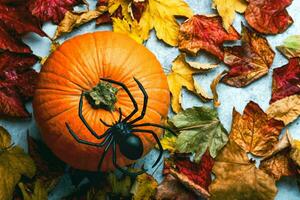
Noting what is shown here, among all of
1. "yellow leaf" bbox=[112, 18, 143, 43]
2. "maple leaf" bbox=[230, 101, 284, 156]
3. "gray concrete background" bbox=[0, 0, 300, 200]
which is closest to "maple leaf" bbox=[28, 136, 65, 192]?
"gray concrete background" bbox=[0, 0, 300, 200]

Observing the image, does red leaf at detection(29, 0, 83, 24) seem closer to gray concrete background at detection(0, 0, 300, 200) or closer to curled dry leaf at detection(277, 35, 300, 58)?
gray concrete background at detection(0, 0, 300, 200)

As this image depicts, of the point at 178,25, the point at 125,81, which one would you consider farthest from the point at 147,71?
the point at 178,25

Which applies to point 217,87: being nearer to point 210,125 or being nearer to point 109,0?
point 210,125

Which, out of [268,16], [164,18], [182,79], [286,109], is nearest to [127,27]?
[164,18]

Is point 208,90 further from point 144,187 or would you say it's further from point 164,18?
point 144,187

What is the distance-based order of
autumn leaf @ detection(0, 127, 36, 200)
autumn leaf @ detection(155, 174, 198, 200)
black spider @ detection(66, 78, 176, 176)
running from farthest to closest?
autumn leaf @ detection(155, 174, 198, 200)
autumn leaf @ detection(0, 127, 36, 200)
black spider @ detection(66, 78, 176, 176)

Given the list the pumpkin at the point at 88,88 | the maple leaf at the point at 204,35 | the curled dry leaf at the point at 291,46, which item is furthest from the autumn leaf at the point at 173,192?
the curled dry leaf at the point at 291,46

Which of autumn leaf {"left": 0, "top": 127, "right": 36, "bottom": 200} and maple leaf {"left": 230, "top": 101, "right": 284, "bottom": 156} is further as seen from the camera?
maple leaf {"left": 230, "top": 101, "right": 284, "bottom": 156}
